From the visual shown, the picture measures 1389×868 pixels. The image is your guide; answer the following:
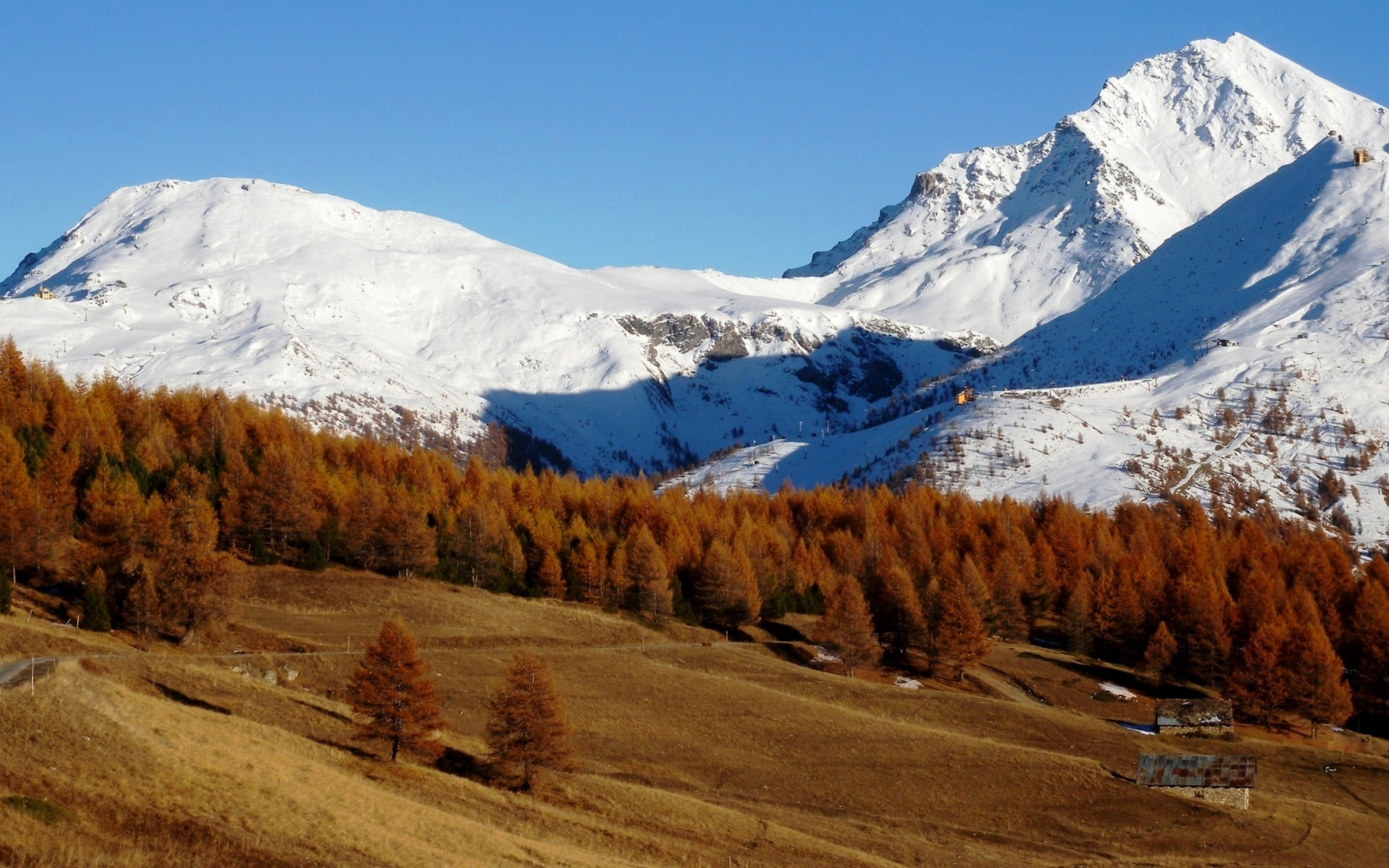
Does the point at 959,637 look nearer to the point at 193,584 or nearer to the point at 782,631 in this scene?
the point at 782,631

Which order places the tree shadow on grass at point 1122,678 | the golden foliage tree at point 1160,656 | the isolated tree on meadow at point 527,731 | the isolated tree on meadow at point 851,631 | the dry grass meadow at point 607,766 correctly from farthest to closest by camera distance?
the golden foliage tree at point 1160,656, the tree shadow on grass at point 1122,678, the isolated tree on meadow at point 851,631, the isolated tree on meadow at point 527,731, the dry grass meadow at point 607,766

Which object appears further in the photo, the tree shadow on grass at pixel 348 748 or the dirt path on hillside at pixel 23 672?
the tree shadow on grass at pixel 348 748

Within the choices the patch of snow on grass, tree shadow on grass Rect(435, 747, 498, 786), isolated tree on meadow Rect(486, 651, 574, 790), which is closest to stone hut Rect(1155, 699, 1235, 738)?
the patch of snow on grass

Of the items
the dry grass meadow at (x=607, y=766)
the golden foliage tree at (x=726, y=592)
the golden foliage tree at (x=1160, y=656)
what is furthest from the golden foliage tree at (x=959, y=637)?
the golden foliage tree at (x=726, y=592)

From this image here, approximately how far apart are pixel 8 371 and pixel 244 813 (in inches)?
5813

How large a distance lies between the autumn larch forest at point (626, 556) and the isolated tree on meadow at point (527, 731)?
96.6 feet

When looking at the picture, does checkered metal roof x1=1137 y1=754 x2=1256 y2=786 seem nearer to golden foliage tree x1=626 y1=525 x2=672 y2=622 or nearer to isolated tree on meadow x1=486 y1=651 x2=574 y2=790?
isolated tree on meadow x1=486 y1=651 x2=574 y2=790

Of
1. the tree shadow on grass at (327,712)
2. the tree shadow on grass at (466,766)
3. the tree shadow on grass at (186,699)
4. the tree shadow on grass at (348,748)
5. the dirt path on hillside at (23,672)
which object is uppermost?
the dirt path on hillside at (23,672)

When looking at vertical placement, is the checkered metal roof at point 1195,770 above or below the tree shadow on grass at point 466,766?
above

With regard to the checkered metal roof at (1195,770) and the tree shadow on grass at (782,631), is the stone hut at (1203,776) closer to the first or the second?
the checkered metal roof at (1195,770)

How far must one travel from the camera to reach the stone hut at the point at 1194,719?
293ft

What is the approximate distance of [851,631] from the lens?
10806cm

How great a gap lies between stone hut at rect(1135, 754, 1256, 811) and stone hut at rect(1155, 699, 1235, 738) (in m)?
16.8

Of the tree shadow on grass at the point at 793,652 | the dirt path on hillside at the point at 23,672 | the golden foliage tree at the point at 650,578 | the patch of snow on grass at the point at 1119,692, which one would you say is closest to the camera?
the dirt path on hillside at the point at 23,672
